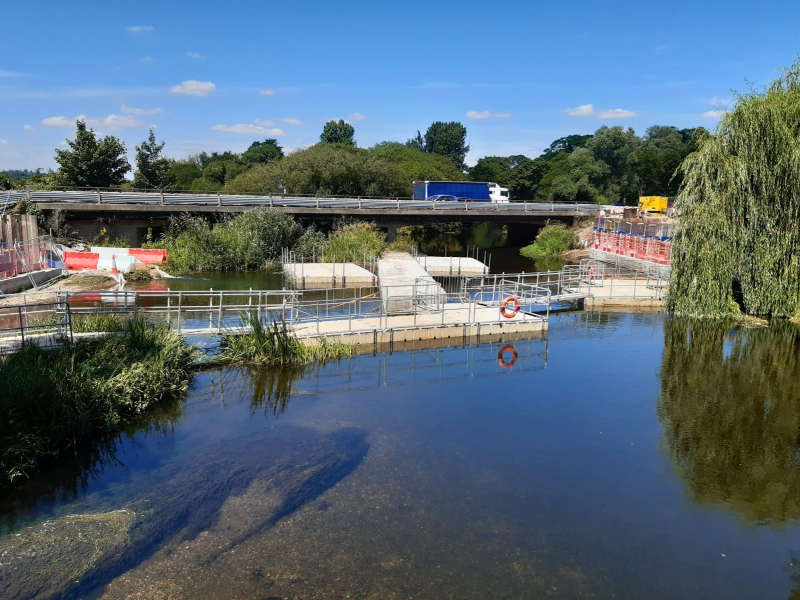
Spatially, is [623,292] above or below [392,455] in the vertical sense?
above

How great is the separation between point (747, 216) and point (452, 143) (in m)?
139

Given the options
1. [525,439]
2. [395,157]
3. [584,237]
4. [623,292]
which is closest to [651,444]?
[525,439]

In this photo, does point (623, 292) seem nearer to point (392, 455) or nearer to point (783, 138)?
point (783, 138)

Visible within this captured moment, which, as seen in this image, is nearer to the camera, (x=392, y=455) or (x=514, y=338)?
(x=392, y=455)

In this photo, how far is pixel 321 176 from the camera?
61.5 m

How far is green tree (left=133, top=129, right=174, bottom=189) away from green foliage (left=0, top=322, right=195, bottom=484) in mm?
51611

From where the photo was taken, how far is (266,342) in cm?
1847

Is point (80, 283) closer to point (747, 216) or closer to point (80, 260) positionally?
point (80, 260)

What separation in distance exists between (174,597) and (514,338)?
52.8 feet

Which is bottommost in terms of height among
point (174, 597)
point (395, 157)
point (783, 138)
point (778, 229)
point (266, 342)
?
point (174, 597)

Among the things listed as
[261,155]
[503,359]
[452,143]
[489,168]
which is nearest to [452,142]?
[452,143]

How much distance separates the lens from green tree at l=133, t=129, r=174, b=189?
2491 inches

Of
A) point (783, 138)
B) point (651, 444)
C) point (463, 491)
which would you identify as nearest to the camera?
point (463, 491)

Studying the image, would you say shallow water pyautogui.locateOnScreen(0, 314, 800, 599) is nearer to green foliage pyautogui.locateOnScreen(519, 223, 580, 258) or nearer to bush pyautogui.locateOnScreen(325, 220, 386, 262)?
bush pyautogui.locateOnScreen(325, 220, 386, 262)
